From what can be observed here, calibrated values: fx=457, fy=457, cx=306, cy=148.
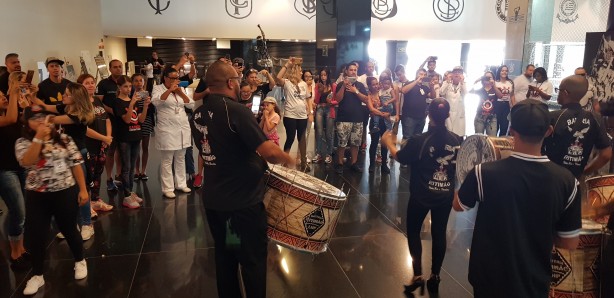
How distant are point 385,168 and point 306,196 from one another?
14.3ft

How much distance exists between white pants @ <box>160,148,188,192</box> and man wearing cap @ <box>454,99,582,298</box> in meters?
4.26

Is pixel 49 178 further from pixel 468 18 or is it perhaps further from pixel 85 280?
pixel 468 18

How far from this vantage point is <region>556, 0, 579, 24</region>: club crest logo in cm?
1313

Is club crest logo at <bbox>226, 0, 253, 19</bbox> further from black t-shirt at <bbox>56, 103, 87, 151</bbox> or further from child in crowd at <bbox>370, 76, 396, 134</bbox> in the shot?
black t-shirt at <bbox>56, 103, 87, 151</bbox>

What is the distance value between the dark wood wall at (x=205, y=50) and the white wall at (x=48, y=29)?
4.09m

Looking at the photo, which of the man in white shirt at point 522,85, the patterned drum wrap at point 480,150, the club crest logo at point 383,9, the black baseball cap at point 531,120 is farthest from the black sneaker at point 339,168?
the club crest logo at point 383,9

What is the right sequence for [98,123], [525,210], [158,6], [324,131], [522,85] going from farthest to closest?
[158,6] < [522,85] < [324,131] < [98,123] < [525,210]

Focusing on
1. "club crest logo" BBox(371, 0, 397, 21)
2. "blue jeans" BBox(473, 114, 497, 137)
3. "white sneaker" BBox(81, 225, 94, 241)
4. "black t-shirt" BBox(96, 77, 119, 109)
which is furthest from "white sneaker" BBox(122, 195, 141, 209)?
"club crest logo" BBox(371, 0, 397, 21)

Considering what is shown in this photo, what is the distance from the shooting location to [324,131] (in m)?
7.64

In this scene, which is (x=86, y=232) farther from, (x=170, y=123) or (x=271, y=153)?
(x=271, y=153)

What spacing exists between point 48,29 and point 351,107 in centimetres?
559

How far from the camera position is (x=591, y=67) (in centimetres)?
467

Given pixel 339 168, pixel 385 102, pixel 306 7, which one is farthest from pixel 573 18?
pixel 339 168

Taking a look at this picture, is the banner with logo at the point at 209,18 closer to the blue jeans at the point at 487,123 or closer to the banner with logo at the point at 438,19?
the banner with logo at the point at 438,19
